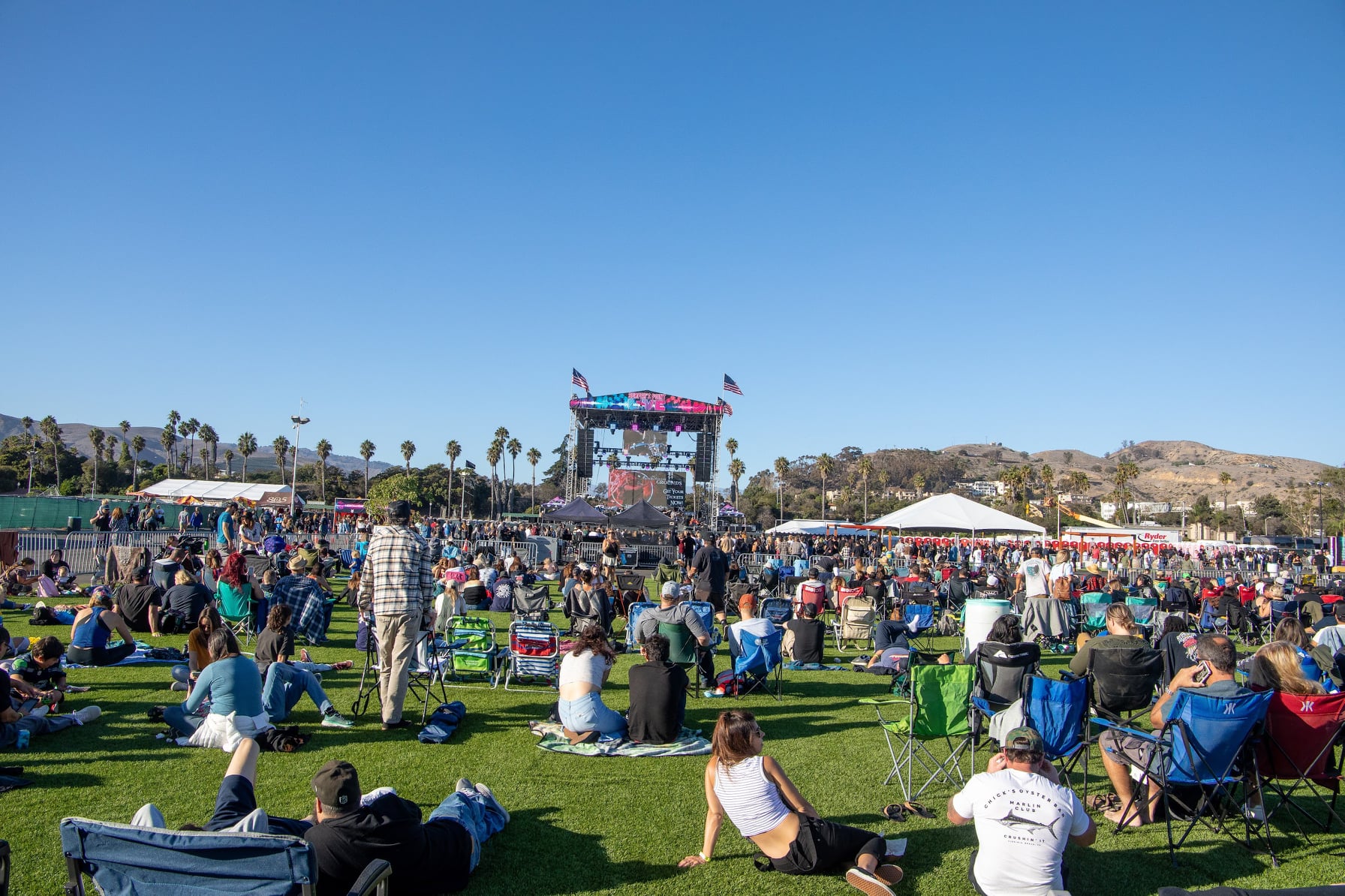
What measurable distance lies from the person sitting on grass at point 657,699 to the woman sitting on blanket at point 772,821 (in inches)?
83.1

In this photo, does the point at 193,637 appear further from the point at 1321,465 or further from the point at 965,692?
the point at 1321,465

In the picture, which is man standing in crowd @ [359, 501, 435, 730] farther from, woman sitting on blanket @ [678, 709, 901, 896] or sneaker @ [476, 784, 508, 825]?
woman sitting on blanket @ [678, 709, 901, 896]

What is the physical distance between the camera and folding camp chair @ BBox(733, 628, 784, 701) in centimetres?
874

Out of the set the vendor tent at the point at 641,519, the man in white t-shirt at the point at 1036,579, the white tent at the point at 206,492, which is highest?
the white tent at the point at 206,492

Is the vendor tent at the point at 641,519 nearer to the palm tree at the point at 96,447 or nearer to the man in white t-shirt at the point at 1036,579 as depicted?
the man in white t-shirt at the point at 1036,579

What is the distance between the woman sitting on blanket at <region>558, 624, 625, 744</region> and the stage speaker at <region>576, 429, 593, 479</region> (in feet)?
131

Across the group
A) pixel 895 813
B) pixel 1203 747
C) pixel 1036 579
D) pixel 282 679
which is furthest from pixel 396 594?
pixel 1036 579

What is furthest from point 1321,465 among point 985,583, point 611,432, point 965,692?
point 965,692

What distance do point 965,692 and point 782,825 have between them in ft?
6.68

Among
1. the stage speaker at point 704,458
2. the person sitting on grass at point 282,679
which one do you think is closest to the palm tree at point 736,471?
the stage speaker at point 704,458

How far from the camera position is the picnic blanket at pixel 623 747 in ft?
20.5

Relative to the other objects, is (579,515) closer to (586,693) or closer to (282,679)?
(282,679)

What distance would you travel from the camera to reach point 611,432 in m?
46.7

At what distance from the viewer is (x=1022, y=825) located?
361 cm
